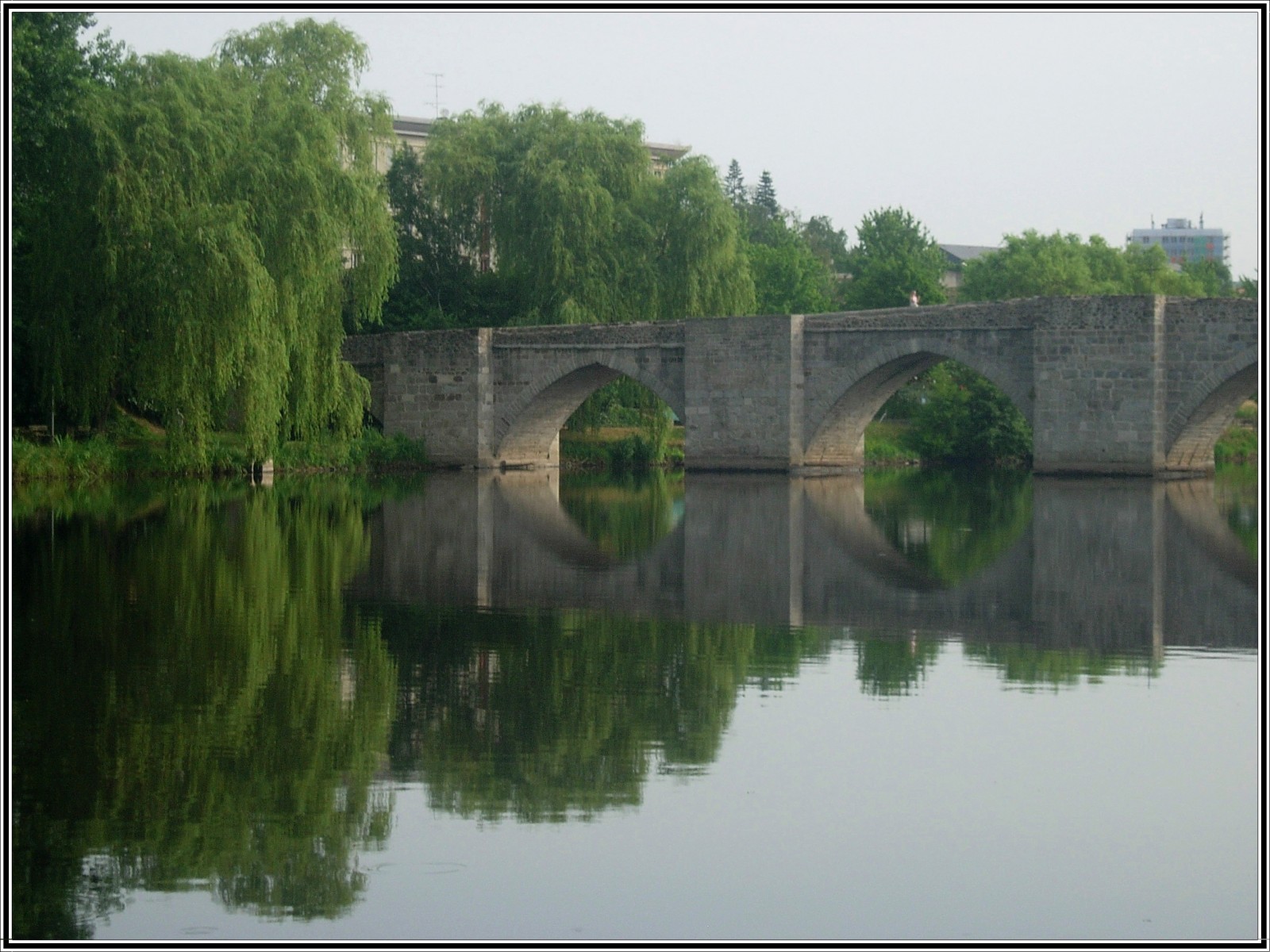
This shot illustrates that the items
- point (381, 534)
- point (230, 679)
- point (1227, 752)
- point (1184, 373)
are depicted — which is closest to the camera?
point (1227, 752)

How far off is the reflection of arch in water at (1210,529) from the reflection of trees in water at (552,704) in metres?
5.50

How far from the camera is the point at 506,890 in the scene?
5.13m

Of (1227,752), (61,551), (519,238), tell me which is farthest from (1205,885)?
(519,238)

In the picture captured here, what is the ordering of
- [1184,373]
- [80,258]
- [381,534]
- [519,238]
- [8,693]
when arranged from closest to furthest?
[8,693] → [381,534] → [80,258] → [1184,373] → [519,238]

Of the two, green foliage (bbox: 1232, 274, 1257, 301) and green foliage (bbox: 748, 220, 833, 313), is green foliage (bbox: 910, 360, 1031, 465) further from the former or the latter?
green foliage (bbox: 1232, 274, 1257, 301)

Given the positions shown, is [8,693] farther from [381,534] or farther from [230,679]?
[381,534]

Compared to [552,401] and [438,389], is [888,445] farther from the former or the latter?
[438,389]

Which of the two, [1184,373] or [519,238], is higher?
[519,238]

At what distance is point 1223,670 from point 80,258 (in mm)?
19782

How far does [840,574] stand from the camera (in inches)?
550

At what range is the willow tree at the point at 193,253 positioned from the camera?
24.9 meters

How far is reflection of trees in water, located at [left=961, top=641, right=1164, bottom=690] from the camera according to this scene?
8680 millimetres

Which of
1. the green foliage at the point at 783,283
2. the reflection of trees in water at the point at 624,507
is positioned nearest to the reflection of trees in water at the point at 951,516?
the reflection of trees in water at the point at 624,507

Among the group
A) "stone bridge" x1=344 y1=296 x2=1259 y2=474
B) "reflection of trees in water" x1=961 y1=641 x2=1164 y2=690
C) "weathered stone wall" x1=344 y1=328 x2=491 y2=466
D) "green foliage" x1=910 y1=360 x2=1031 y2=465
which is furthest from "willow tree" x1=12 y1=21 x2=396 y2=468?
"reflection of trees in water" x1=961 y1=641 x2=1164 y2=690
